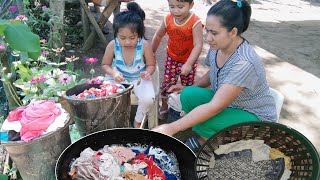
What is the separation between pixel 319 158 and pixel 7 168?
193 centimetres

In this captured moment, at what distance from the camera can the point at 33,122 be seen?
1.61 meters

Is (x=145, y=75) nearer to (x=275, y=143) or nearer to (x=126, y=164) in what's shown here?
(x=126, y=164)

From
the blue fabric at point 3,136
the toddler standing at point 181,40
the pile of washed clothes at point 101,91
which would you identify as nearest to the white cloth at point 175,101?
the toddler standing at point 181,40

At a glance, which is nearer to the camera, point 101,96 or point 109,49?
point 101,96

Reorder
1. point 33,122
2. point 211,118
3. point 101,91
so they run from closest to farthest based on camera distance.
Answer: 1. point 33,122
2. point 101,91
3. point 211,118

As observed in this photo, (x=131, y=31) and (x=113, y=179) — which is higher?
(x=131, y=31)

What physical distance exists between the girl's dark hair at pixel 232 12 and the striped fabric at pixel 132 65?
0.80 m

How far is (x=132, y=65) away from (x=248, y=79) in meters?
1.04

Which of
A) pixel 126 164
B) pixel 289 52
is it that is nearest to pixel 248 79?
pixel 126 164

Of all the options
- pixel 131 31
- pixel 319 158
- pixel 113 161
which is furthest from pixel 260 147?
pixel 131 31

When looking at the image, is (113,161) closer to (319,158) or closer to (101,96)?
(101,96)

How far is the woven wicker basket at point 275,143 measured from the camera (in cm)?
149

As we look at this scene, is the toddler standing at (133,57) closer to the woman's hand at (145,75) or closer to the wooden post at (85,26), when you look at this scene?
the woman's hand at (145,75)

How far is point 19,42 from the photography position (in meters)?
0.74
